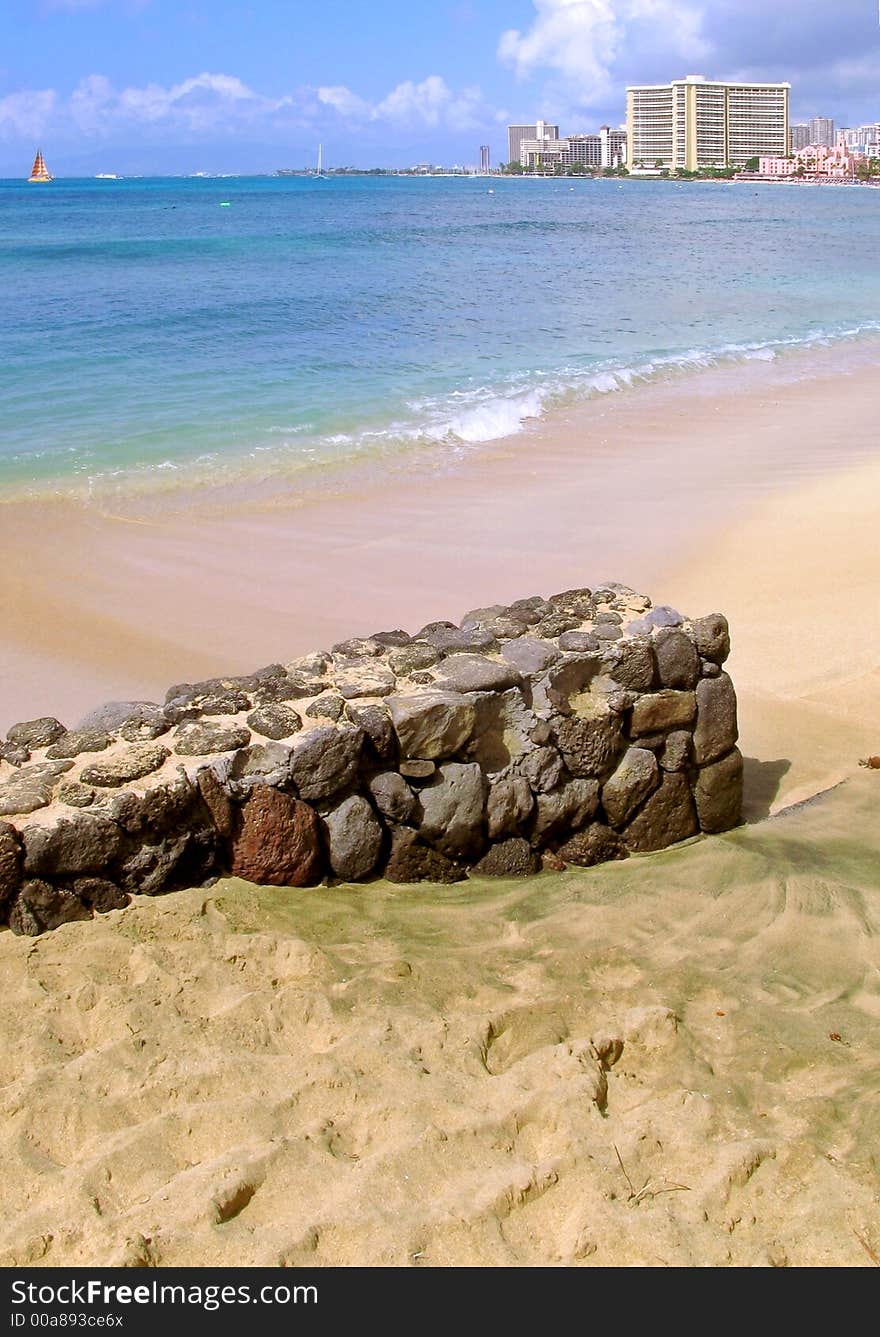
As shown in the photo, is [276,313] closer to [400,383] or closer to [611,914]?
[400,383]

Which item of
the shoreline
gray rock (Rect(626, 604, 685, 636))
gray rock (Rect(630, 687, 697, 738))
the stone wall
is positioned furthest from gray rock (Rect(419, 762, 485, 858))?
the shoreline

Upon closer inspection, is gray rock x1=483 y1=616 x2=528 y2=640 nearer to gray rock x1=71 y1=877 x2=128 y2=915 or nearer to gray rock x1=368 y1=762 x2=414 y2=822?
gray rock x1=368 y1=762 x2=414 y2=822

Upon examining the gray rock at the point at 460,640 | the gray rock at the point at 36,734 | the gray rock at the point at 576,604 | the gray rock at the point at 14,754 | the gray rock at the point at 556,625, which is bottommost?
the gray rock at the point at 14,754

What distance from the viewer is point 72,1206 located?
3533mm

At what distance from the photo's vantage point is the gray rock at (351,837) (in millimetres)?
5254

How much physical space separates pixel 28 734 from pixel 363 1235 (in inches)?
107

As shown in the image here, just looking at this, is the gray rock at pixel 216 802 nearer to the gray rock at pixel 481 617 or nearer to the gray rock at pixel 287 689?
the gray rock at pixel 287 689

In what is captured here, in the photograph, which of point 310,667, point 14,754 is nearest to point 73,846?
point 14,754

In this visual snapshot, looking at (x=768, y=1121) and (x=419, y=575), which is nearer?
(x=768, y=1121)

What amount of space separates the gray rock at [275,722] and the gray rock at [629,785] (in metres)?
1.51

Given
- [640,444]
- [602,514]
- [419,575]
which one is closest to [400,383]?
[640,444]

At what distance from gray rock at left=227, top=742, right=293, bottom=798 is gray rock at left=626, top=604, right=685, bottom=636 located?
182 cm

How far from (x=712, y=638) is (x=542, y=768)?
1066 millimetres

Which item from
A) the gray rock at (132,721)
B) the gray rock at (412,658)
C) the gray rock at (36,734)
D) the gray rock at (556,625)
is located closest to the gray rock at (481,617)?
the gray rock at (556,625)
